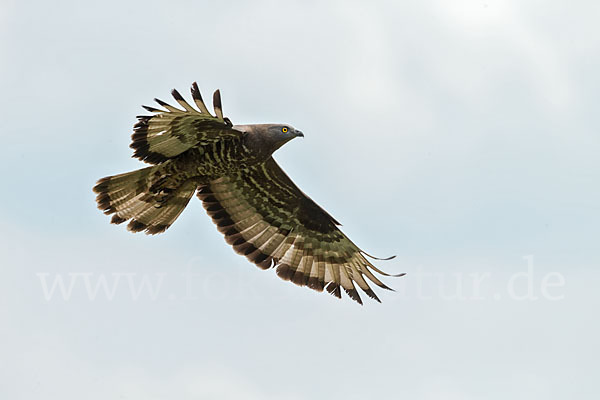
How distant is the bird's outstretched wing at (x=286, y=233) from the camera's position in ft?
54.4

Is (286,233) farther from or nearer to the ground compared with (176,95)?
farther from the ground

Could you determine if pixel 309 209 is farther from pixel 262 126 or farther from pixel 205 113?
pixel 205 113

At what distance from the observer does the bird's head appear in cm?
1479

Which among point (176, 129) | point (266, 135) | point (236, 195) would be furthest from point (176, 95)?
A: point (236, 195)

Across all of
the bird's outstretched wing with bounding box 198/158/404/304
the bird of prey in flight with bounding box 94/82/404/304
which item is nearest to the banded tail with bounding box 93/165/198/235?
the bird of prey in flight with bounding box 94/82/404/304

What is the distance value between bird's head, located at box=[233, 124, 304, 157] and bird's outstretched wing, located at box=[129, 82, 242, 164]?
0.17 metres

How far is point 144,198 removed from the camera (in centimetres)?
1595

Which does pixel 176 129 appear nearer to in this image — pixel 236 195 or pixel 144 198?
pixel 144 198

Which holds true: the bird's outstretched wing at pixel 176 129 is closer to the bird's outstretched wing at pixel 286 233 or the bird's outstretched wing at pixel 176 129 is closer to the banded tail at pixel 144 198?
the banded tail at pixel 144 198

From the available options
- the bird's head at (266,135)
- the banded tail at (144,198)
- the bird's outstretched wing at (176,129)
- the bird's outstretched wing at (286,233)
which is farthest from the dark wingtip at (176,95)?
the bird's outstretched wing at (286,233)

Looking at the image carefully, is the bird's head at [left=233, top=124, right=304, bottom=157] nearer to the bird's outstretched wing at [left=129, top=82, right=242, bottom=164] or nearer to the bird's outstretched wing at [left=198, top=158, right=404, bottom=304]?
the bird's outstretched wing at [left=129, top=82, right=242, bottom=164]

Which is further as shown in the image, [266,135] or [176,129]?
[266,135]

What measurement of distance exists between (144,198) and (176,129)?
6.54 feet

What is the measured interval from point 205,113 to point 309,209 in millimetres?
3491
